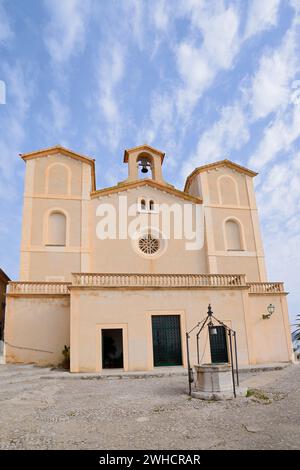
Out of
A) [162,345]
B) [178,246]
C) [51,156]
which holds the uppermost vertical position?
[51,156]

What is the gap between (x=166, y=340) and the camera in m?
14.7

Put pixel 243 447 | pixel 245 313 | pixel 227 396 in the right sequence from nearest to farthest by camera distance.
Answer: pixel 243 447 → pixel 227 396 → pixel 245 313

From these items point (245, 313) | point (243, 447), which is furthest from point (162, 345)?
point (243, 447)

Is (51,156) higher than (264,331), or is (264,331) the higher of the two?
(51,156)

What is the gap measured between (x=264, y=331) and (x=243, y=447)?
42.6 feet

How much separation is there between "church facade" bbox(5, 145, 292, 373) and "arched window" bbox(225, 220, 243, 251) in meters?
0.08

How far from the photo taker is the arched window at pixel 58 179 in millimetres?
21203

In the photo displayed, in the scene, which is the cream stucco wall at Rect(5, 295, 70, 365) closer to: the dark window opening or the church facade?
the church facade

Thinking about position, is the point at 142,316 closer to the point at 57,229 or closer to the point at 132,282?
the point at 132,282

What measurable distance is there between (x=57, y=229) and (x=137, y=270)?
5415 mm

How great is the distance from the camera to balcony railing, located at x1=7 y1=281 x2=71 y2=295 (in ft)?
54.6

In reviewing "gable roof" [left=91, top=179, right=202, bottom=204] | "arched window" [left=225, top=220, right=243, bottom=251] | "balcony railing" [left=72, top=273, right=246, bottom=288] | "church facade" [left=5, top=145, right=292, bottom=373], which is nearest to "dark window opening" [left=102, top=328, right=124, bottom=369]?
"church facade" [left=5, top=145, right=292, bottom=373]

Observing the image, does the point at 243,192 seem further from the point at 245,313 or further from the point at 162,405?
the point at 162,405

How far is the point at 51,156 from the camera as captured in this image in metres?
22.0
